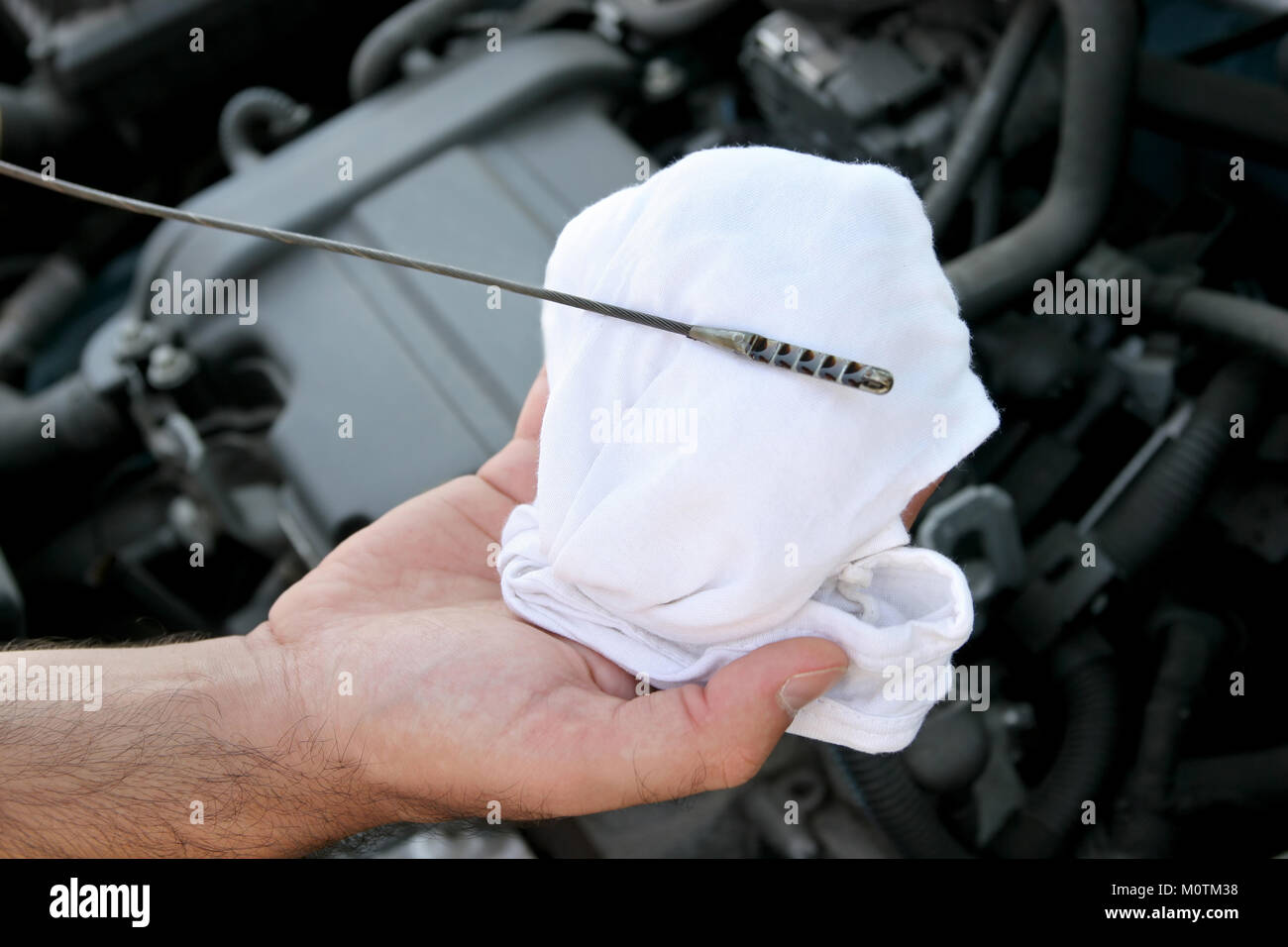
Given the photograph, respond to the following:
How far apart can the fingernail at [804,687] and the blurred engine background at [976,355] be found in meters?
0.28

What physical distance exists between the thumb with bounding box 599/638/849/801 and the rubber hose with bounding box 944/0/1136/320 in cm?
49

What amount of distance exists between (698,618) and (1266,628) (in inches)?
33.3

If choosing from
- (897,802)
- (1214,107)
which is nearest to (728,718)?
(897,802)

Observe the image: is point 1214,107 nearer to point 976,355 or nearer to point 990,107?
point 990,107

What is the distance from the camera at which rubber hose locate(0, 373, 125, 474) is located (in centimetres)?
138

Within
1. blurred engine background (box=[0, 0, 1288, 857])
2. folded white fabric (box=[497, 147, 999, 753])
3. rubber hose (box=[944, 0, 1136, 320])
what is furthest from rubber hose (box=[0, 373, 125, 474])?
rubber hose (box=[944, 0, 1136, 320])

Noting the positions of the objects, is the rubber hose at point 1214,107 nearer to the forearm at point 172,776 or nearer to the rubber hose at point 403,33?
the rubber hose at point 403,33

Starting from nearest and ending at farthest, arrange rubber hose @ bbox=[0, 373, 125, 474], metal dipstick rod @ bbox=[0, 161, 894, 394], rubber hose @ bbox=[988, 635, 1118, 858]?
metal dipstick rod @ bbox=[0, 161, 894, 394] < rubber hose @ bbox=[988, 635, 1118, 858] < rubber hose @ bbox=[0, 373, 125, 474]

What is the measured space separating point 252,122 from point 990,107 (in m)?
1.14

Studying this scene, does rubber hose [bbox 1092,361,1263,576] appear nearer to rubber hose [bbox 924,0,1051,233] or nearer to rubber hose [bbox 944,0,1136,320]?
rubber hose [bbox 944,0,1136,320]

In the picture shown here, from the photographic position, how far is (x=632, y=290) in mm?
708

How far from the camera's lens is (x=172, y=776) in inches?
28.6

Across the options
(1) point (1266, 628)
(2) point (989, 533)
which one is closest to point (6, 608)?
(2) point (989, 533)
